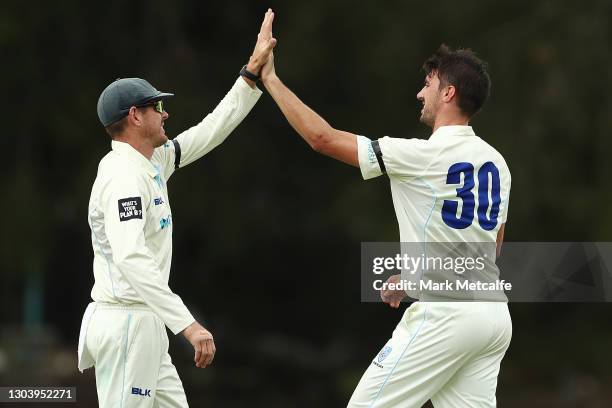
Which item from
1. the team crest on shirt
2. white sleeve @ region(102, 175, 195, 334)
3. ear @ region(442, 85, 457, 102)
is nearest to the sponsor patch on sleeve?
white sleeve @ region(102, 175, 195, 334)

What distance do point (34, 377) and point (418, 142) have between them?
10.8 meters

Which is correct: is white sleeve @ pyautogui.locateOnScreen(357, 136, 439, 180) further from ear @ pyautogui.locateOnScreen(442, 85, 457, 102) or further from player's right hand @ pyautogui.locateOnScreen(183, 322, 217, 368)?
player's right hand @ pyautogui.locateOnScreen(183, 322, 217, 368)

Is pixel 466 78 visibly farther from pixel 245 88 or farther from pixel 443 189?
pixel 245 88

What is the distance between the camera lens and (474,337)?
5801 mm

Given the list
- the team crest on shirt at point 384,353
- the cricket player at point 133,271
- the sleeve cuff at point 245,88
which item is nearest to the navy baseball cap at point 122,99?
the cricket player at point 133,271

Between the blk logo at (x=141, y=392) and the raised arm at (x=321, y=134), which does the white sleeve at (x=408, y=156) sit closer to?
the raised arm at (x=321, y=134)

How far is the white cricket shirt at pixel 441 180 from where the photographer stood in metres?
5.88

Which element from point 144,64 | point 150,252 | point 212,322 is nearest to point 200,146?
point 150,252

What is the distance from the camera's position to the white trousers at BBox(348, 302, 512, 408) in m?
5.80

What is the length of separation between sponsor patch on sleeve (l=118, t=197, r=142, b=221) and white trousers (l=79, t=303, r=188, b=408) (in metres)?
0.47

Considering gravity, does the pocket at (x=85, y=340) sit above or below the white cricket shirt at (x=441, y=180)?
below

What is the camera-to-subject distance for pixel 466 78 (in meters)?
6.04

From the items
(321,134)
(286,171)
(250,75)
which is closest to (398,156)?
(321,134)

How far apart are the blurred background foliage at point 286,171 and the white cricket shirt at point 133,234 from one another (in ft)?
27.0
